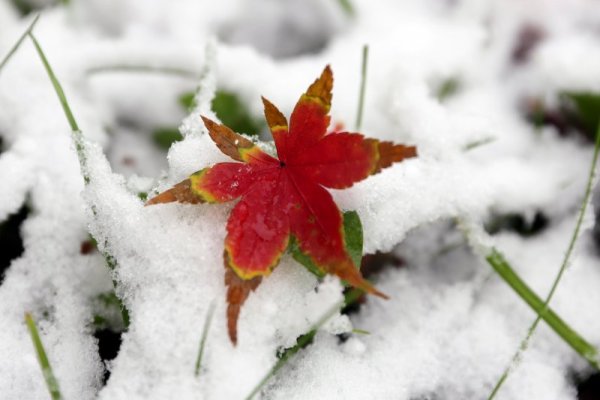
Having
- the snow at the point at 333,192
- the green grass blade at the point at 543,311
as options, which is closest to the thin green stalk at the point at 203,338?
the snow at the point at 333,192

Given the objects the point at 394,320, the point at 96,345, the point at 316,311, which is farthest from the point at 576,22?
the point at 96,345

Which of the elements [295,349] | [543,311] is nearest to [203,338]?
[295,349]

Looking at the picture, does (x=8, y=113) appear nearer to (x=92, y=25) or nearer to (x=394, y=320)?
(x=92, y=25)

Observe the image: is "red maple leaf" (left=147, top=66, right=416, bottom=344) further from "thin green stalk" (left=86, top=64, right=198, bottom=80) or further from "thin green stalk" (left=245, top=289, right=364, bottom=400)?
"thin green stalk" (left=86, top=64, right=198, bottom=80)

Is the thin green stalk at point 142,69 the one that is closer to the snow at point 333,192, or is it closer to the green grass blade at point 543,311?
the snow at point 333,192

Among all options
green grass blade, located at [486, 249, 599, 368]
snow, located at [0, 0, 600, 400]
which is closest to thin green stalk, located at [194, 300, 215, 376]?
snow, located at [0, 0, 600, 400]

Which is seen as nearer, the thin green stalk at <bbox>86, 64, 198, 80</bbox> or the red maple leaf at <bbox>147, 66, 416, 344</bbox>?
the red maple leaf at <bbox>147, 66, 416, 344</bbox>

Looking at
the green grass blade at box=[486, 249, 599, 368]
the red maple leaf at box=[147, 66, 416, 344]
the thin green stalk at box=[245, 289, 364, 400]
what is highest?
the red maple leaf at box=[147, 66, 416, 344]
